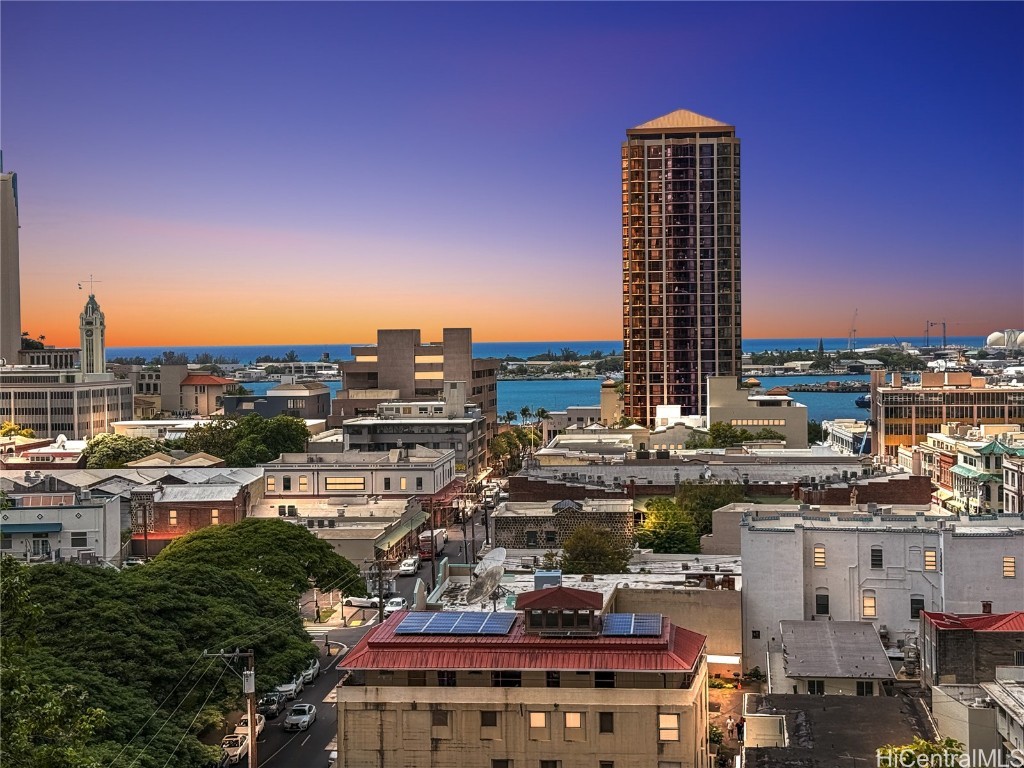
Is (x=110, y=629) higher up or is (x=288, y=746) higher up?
(x=110, y=629)

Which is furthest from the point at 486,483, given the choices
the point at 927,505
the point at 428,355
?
the point at 927,505

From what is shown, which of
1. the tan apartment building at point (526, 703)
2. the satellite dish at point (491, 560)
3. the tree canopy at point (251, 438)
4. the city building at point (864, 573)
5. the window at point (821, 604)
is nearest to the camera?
the tan apartment building at point (526, 703)

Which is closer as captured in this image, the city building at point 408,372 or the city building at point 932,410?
the city building at point 932,410

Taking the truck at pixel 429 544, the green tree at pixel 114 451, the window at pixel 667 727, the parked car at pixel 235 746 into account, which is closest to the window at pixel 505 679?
the window at pixel 667 727

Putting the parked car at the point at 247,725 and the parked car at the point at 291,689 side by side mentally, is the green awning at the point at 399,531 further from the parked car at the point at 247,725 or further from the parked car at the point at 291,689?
the parked car at the point at 247,725

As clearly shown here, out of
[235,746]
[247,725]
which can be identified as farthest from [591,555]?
[235,746]

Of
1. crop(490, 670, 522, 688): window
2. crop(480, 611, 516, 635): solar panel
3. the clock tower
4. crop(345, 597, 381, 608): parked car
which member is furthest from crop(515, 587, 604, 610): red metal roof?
the clock tower

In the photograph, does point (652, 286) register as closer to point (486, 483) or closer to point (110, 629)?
point (486, 483)
